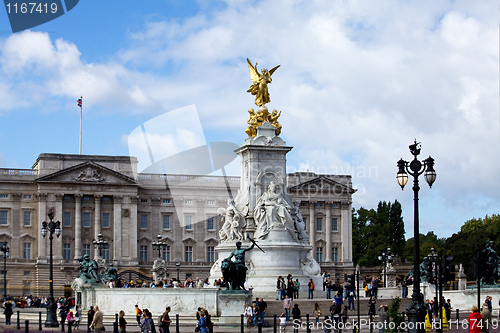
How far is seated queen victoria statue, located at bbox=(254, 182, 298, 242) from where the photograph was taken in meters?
45.6

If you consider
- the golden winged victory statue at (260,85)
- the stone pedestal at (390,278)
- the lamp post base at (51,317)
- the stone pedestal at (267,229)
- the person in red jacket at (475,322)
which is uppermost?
the golden winged victory statue at (260,85)

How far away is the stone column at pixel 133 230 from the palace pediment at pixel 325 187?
2350 cm

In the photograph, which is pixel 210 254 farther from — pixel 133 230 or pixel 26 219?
pixel 26 219

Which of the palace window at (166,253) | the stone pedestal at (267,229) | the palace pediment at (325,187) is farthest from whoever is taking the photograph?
the palace pediment at (325,187)

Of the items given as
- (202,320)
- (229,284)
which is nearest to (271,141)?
(229,284)

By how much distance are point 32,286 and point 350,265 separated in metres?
42.6

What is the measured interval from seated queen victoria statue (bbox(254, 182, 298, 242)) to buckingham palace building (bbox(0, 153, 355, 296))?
54.6m

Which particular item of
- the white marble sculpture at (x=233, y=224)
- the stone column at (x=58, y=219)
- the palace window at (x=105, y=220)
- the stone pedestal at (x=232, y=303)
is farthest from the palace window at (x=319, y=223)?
the stone pedestal at (x=232, y=303)

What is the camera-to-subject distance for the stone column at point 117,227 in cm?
10538

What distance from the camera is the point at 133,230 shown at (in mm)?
107125

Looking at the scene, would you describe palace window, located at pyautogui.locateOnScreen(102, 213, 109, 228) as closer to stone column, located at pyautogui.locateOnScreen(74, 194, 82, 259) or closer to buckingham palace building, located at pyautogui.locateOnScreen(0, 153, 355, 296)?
buckingham palace building, located at pyautogui.locateOnScreen(0, 153, 355, 296)

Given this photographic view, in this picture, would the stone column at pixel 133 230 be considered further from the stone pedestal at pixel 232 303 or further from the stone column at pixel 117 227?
the stone pedestal at pixel 232 303

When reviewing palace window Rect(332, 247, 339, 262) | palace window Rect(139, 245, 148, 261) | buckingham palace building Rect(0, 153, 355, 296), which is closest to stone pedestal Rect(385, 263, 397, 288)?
buckingham palace building Rect(0, 153, 355, 296)

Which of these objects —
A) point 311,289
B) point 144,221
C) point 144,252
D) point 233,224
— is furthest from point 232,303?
point 144,221
